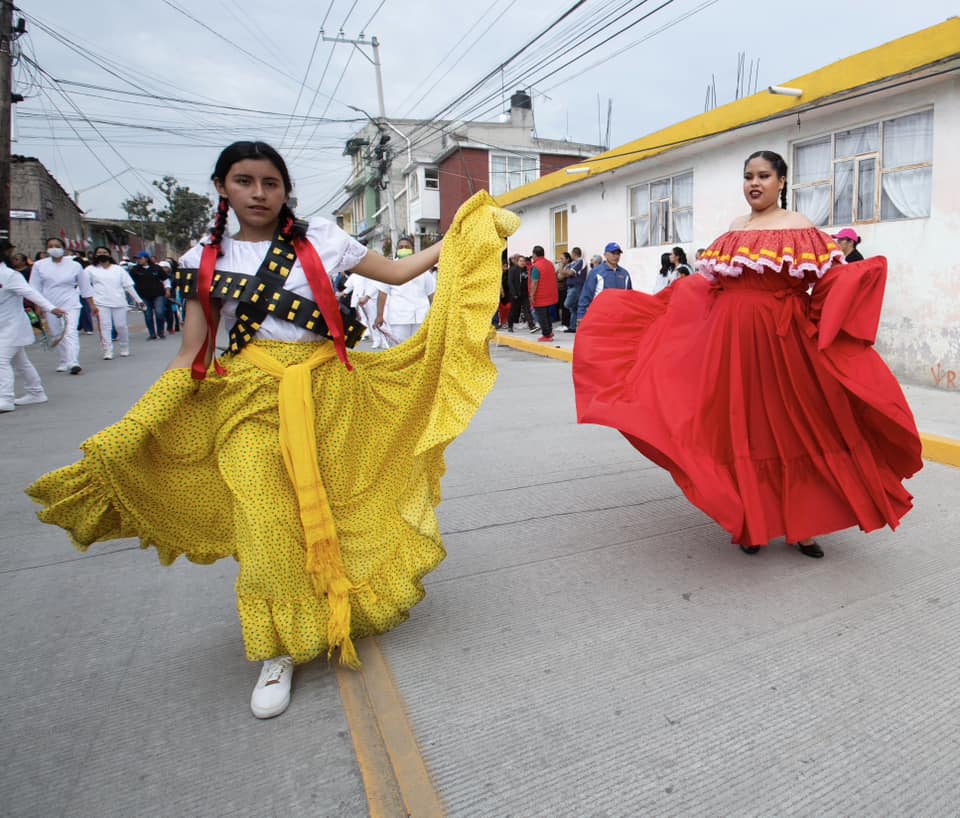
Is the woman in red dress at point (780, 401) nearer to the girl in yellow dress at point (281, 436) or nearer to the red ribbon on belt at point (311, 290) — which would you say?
the girl in yellow dress at point (281, 436)

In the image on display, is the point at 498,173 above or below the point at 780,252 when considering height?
above

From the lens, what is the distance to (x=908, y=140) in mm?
8203

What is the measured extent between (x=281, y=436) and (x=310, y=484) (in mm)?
182

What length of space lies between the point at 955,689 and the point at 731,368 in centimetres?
153

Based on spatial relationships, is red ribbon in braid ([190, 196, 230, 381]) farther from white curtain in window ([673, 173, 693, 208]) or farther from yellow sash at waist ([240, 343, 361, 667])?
white curtain in window ([673, 173, 693, 208])

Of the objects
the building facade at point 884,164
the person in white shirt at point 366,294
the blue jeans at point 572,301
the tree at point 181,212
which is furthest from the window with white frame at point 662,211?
the tree at point 181,212

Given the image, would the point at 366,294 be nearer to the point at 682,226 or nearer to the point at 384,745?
the point at 682,226

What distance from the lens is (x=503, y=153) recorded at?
2958cm

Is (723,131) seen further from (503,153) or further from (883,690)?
(503,153)

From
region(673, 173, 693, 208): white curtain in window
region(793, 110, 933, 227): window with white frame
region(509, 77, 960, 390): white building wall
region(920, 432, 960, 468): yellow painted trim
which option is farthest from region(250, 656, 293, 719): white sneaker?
region(673, 173, 693, 208): white curtain in window

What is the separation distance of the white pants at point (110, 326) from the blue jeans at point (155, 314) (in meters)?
3.59

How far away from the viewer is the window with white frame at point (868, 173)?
8.10 m

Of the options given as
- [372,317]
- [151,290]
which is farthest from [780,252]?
[151,290]

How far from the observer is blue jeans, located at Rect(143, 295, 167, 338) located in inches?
655
